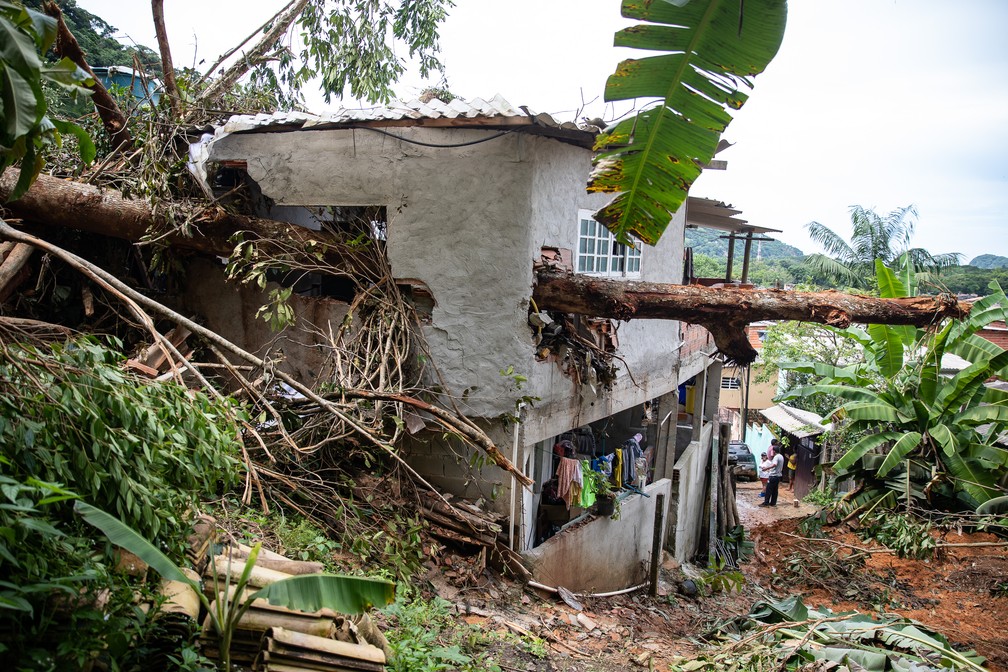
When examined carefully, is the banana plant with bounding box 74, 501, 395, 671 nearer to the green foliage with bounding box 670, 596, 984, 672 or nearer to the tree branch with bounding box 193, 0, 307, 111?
the green foliage with bounding box 670, 596, 984, 672

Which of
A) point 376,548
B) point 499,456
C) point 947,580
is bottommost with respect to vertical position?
point 947,580

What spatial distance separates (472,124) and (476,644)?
448cm

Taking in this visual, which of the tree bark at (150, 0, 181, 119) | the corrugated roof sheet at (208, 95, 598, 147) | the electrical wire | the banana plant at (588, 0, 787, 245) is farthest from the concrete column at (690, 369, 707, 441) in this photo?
the tree bark at (150, 0, 181, 119)

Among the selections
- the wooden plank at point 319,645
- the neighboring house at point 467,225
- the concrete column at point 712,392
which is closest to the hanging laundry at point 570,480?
the neighboring house at point 467,225

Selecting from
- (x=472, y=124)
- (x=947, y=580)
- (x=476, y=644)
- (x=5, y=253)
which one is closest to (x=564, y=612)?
(x=476, y=644)

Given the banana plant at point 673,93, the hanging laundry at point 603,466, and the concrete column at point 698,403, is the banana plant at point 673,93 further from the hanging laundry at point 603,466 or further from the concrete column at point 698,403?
the concrete column at point 698,403

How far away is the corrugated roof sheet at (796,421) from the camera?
59.7 ft

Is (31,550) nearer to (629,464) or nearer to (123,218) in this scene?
(123,218)

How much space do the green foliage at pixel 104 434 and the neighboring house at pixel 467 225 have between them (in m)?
3.51

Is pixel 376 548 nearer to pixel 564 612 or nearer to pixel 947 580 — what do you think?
pixel 564 612

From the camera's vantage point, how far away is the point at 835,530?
11250mm

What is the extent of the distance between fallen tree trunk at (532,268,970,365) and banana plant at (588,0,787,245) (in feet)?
4.87

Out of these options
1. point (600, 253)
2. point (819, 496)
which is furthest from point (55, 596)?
point (819, 496)

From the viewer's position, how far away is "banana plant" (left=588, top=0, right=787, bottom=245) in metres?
3.95
